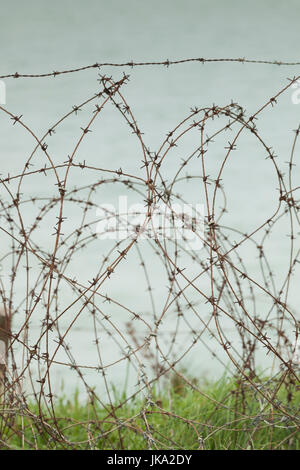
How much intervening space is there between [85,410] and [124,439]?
1.14m

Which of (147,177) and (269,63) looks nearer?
(147,177)

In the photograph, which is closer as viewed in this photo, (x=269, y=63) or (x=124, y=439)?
(x=269, y=63)

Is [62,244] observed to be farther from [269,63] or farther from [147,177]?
[269,63]

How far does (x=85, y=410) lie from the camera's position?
572 centimetres

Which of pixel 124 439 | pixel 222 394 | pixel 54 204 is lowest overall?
pixel 124 439

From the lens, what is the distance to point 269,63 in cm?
380

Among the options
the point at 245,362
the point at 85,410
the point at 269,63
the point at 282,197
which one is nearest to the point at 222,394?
the point at 245,362
